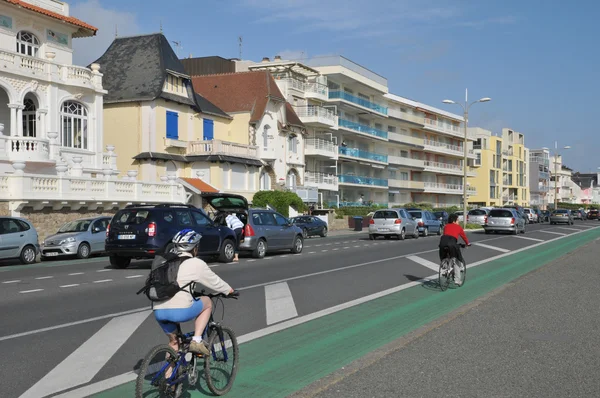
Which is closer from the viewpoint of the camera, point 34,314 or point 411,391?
point 411,391

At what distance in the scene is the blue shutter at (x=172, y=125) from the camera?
43469mm

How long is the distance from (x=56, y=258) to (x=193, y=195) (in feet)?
62.5

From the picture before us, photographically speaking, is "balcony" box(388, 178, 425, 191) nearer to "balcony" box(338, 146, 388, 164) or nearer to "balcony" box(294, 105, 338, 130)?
"balcony" box(338, 146, 388, 164)

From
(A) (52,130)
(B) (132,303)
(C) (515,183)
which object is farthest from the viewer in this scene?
(C) (515,183)

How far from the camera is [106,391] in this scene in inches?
259

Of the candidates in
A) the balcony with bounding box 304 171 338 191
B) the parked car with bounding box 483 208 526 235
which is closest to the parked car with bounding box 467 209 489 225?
the parked car with bounding box 483 208 526 235

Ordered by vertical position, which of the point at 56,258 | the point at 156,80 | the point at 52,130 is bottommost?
the point at 56,258

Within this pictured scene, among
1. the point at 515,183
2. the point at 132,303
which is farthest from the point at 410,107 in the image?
the point at 132,303

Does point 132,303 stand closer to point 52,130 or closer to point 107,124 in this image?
point 52,130

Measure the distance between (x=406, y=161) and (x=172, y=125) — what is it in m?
45.5

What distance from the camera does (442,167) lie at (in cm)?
9594

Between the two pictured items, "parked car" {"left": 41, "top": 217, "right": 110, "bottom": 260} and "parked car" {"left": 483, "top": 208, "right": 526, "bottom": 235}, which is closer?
"parked car" {"left": 41, "top": 217, "right": 110, "bottom": 260}

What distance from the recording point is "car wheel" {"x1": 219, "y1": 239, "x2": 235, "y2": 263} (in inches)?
822

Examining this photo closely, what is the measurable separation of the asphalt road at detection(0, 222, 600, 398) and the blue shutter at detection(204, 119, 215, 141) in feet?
83.0
